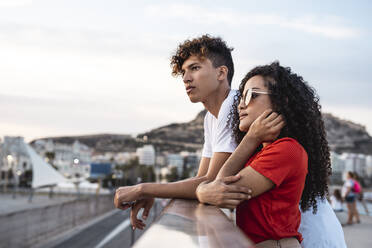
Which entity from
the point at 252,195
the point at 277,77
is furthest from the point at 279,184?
the point at 277,77

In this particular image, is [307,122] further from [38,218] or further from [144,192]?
[38,218]

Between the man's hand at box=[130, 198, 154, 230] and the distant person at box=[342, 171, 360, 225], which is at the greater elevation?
the man's hand at box=[130, 198, 154, 230]

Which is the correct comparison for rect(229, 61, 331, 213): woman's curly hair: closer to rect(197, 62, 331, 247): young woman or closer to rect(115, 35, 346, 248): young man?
rect(197, 62, 331, 247): young woman

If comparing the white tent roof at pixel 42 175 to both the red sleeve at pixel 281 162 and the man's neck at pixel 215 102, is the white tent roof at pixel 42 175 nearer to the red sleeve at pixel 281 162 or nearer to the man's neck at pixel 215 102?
the man's neck at pixel 215 102

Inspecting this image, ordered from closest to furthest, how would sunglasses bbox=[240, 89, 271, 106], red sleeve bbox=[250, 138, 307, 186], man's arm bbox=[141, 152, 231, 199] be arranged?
red sleeve bbox=[250, 138, 307, 186]
sunglasses bbox=[240, 89, 271, 106]
man's arm bbox=[141, 152, 231, 199]

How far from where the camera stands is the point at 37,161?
78875 millimetres

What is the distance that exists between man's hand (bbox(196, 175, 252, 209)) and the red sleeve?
92mm

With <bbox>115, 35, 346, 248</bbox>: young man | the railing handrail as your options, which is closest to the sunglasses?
<bbox>115, 35, 346, 248</bbox>: young man

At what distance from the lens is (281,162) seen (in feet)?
5.75

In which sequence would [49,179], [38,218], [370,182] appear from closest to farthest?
[38,218] < [49,179] < [370,182]

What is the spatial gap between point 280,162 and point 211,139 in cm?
111

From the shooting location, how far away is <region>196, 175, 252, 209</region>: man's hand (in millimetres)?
1749

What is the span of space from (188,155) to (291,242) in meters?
188

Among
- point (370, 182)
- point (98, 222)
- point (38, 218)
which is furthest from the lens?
point (370, 182)
